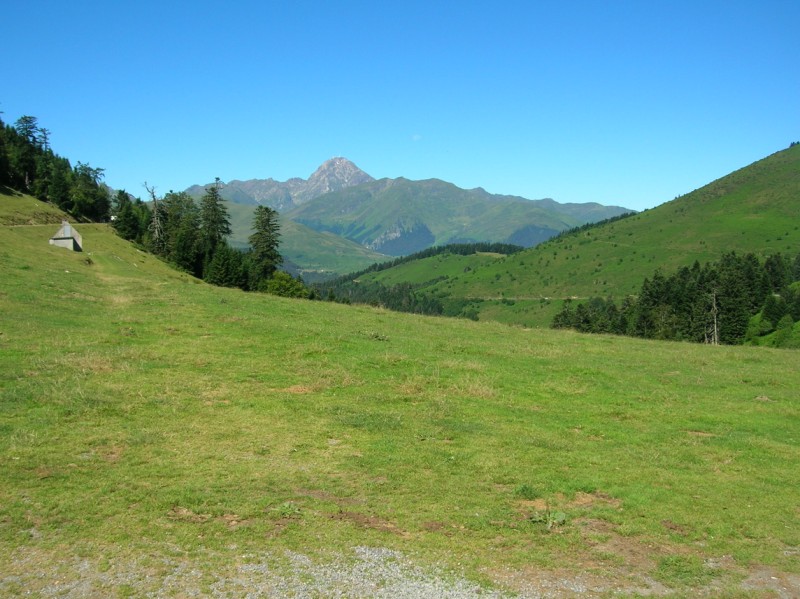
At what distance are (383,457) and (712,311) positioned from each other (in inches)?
3625

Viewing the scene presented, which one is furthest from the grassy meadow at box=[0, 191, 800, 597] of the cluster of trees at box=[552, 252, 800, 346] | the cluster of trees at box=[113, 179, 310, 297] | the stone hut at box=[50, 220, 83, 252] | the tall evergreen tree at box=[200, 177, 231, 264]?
the tall evergreen tree at box=[200, 177, 231, 264]

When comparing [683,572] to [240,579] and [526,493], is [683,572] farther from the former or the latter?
[240,579]

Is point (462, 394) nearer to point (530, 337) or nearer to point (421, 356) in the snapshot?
point (421, 356)

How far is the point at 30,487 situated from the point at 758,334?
117m

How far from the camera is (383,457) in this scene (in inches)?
517

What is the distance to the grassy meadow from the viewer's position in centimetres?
893

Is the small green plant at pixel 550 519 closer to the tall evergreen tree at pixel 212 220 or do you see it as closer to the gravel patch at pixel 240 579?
the gravel patch at pixel 240 579

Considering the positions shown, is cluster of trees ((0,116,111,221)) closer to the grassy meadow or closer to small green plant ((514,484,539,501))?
the grassy meadow

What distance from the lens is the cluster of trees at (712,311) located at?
3728 inches

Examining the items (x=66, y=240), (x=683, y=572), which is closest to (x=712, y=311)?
(x=683, y=572)

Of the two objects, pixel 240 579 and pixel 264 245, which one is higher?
pixel 264 245

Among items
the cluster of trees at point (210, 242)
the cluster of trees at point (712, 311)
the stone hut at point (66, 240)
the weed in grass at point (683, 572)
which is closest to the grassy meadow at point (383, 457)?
the weed in grass at point (683, 572)

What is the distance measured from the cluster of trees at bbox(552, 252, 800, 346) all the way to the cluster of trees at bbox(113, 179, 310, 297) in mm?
58953

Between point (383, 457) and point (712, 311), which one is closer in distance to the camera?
point (383, 457)
